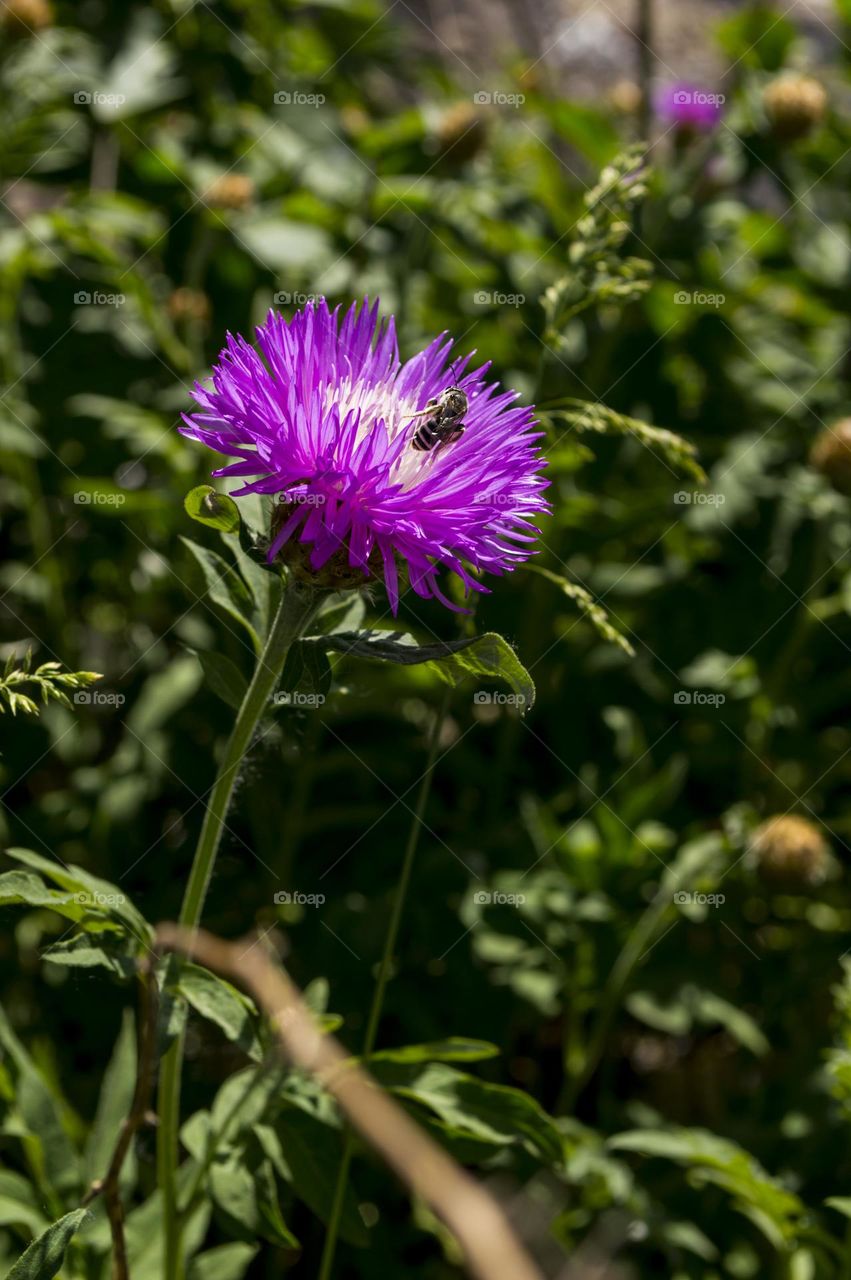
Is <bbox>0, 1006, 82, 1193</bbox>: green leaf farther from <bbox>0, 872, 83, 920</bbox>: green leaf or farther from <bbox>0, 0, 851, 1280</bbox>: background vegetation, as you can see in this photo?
<bbox>0, 872, 83, 920</bbox>: green leaf

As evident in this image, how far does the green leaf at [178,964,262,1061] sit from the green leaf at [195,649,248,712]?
0.30 meters

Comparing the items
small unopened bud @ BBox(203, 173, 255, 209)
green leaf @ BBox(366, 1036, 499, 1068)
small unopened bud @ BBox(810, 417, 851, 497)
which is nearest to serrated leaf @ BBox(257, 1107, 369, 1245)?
green leaf @ BBox(366, 1036, 499, 1068)

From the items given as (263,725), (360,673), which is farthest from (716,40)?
(263,725)

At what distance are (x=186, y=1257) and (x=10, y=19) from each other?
260 centimetres

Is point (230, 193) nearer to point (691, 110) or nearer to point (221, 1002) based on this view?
point (691, 110)

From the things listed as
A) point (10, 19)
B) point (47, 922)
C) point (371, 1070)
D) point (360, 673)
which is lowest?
point (47, 922)

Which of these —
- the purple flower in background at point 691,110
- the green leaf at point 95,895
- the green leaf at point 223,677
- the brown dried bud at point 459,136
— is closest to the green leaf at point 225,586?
the green leaf at point 223,677

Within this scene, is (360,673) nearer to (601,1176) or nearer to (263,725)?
(263,725)

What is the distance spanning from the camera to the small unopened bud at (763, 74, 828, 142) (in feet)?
10.3

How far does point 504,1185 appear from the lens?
2.19m

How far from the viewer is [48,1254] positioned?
1.30 m

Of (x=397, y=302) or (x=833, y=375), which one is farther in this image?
(x=833, y=375)

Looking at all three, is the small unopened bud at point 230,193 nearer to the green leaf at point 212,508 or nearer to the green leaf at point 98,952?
the green leaf at point 212,508

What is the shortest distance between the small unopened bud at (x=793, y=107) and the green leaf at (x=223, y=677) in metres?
2.27
